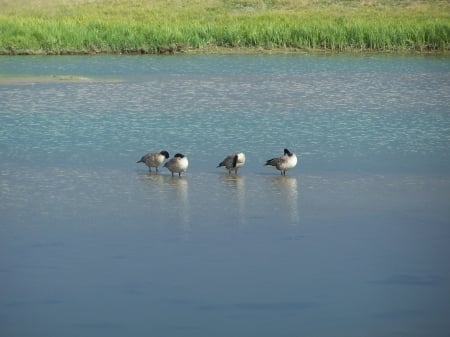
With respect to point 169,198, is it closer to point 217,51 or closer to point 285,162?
point 285,162

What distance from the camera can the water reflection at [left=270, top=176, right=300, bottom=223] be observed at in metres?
11.3

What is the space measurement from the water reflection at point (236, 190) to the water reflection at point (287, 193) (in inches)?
13.9

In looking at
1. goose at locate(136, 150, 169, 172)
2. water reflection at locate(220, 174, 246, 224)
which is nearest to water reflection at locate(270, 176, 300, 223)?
water reflection at locate(220, 174, 246, 224)

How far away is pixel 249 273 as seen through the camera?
9.06 metres

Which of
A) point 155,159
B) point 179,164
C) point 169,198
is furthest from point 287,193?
point 155,159

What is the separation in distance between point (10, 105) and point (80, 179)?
25.6 ft

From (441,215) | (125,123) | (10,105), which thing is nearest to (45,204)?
(441,215)

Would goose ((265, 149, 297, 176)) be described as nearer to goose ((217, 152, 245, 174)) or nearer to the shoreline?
goose ((217, 152, 245, 174))

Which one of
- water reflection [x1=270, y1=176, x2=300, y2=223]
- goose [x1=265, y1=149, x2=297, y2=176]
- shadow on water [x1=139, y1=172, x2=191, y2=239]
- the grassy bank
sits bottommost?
the grassy bank

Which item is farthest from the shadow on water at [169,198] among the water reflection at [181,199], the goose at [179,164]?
the goose at [179,164]

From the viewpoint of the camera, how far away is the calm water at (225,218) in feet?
26.7

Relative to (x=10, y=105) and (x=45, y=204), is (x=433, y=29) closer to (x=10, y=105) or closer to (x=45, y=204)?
(x=10, y=105)

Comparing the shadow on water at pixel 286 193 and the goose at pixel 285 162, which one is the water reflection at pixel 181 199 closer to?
the shadow on water at pixel 286 193

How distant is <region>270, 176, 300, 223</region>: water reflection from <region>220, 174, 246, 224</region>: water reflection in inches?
13.9
